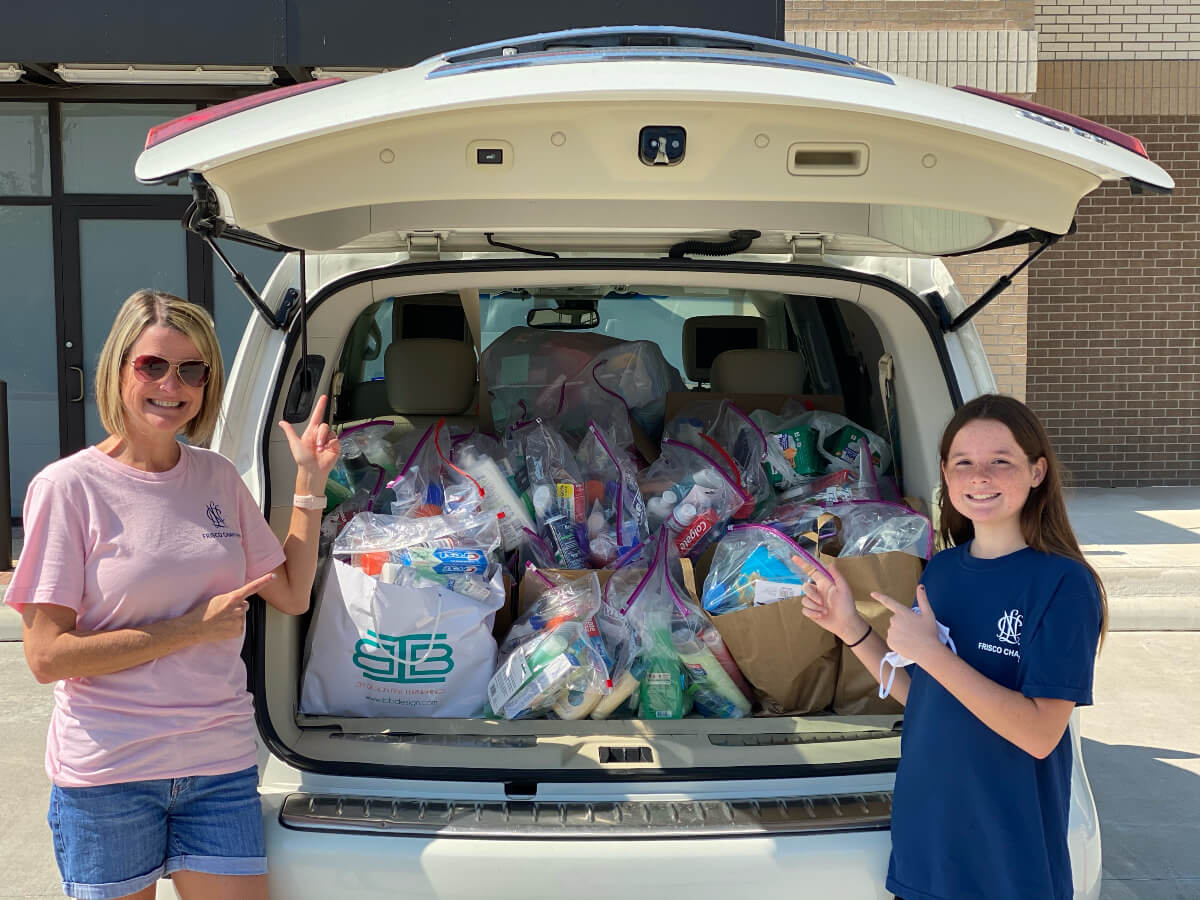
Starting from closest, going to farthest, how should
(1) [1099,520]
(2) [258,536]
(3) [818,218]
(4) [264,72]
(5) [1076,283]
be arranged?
1. (2) [258,536]
2. (3) [818,218]
3. (4) [264,72]
4. (1) [1099,520]
5. (5) [1076,283]

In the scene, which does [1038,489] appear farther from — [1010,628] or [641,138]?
[641,138]

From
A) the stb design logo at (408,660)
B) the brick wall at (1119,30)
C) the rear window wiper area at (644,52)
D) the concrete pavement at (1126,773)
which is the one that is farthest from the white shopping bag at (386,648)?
the brick wall at (1119,30)

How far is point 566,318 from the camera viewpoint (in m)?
4.38

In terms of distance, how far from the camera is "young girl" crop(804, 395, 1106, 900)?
1.76 meters

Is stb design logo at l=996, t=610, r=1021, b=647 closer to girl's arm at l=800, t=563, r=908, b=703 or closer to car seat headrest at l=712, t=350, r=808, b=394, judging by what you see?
girl's arm at l=800, t=563, r=908, b=703

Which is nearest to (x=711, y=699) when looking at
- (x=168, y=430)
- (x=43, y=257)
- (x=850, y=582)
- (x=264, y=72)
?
(x=850, y=582)

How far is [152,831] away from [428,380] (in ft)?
5.97

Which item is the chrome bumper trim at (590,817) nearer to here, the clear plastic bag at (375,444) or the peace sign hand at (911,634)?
the peace sign hand at (911,634)

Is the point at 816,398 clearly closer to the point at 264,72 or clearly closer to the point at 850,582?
the point at 850,582

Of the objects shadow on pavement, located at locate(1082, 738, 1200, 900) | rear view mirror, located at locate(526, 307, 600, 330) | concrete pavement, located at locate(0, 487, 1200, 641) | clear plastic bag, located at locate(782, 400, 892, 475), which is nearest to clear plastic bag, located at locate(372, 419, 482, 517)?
clear plastic bag, located at locate(782, 400, 892, 475)

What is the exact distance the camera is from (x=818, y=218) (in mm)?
2486

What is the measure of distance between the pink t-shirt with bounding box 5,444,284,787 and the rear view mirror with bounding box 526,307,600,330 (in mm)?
2388

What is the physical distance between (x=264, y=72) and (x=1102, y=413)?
8119mm

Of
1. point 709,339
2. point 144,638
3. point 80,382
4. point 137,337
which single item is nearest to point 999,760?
point 144,638
